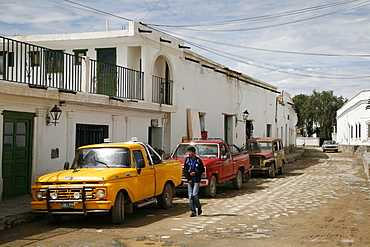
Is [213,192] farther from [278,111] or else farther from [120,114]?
[278,111]

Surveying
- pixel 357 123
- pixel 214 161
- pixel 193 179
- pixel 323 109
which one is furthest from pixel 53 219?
pixel 323 109

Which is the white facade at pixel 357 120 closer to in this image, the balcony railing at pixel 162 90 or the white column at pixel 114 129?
the balcony railing at pixel 162 90

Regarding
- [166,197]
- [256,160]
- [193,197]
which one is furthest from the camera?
[256,160]

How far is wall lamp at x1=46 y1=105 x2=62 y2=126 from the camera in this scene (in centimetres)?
1336

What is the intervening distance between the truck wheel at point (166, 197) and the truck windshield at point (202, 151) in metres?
3.18

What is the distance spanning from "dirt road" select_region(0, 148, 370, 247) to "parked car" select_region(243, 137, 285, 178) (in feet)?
23.0

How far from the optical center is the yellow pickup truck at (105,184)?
30.1 feet

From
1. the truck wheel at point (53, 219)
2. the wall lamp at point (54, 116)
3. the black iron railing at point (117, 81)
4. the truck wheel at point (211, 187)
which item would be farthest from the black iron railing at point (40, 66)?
the truck wheel at point (211, 187)

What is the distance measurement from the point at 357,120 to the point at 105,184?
44.8m

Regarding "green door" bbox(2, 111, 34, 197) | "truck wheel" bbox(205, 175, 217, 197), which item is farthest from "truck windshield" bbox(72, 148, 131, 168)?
"truck wheel" bbox(205, 175, 217, 197)

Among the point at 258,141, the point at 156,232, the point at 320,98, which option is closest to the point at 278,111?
the point at 258,141

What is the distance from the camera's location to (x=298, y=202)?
42.3ft

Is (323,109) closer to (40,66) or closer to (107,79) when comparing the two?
(107,79)

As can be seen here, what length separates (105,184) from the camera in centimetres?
916
